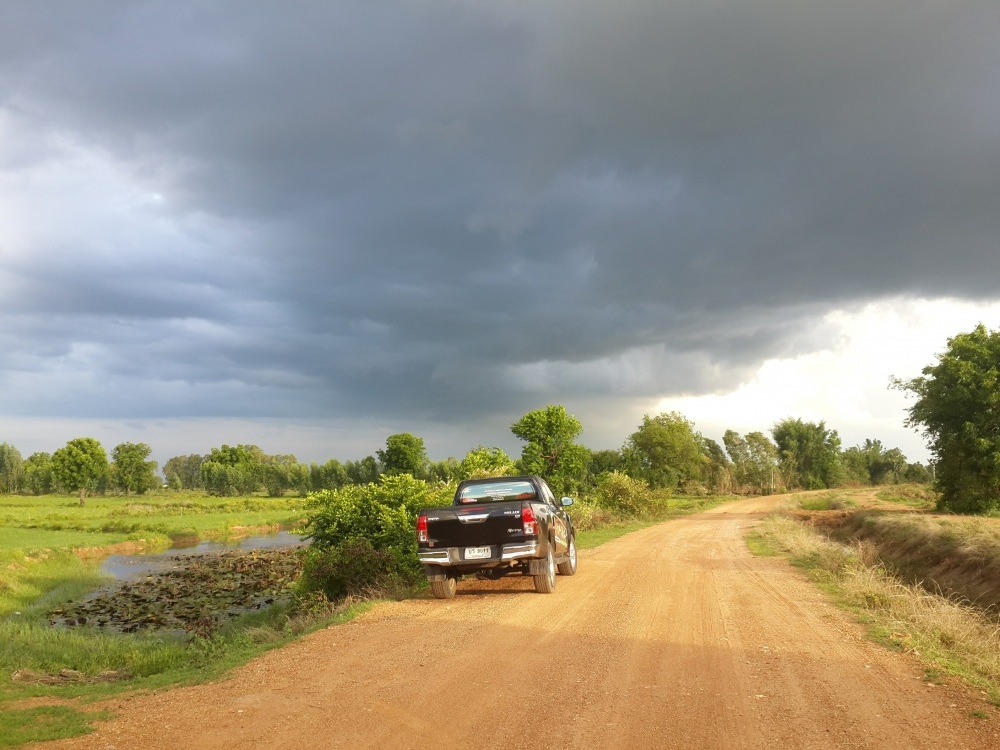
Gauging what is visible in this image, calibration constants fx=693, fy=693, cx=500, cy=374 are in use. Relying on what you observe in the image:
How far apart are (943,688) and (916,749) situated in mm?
2095

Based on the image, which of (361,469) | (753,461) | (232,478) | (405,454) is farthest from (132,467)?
(753,461)

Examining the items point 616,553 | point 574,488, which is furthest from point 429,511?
point 574,488

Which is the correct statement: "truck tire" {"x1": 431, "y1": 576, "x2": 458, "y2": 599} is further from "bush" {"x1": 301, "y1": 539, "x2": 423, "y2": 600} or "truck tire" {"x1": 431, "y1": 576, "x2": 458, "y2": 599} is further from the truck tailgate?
"bush" {"x1": 301, "y1": 539, "x2": 423, "y2": 600}

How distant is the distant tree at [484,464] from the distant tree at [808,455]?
81902 millimetres

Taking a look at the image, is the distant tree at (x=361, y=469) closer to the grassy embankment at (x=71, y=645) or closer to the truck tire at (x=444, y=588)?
the grassy embankment at (x=71, y=645)

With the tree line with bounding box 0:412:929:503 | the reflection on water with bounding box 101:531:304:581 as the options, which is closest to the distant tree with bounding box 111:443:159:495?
the tree line with bounding box 0:412:929:503

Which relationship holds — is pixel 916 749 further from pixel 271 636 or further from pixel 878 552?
pixel 878 552

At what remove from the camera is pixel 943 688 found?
7.01 m

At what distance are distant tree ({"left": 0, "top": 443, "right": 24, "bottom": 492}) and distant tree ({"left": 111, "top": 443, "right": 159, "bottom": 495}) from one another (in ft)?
104

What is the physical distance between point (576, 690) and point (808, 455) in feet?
337

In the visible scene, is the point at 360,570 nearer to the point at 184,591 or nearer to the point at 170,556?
the point at 184,591

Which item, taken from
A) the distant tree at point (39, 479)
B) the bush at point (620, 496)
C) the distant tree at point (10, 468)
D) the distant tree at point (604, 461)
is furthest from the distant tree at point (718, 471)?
the distant tree at point (10, 468)

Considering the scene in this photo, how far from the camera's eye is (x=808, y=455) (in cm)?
Result: 9944

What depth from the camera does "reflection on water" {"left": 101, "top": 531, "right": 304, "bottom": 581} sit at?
33.3 meters
